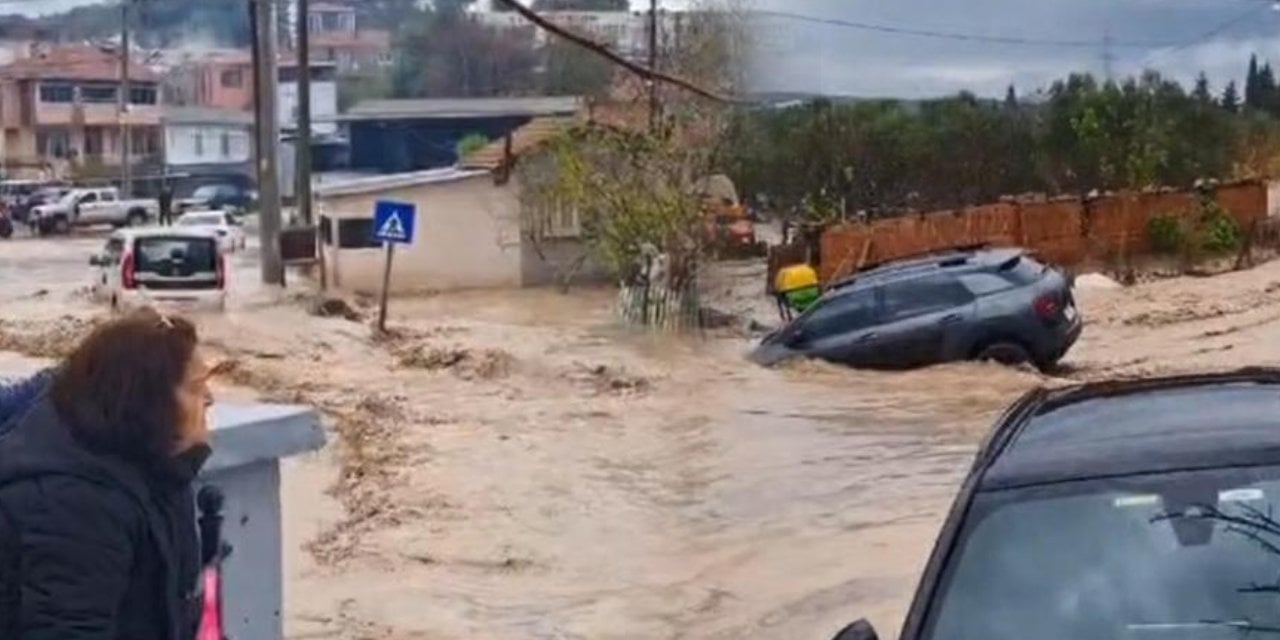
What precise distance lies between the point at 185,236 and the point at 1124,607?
31.5 meters

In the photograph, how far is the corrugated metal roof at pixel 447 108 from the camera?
75188 mm

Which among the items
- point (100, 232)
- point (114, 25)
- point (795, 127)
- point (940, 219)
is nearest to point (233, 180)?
point (114, 25)

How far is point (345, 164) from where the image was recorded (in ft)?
270

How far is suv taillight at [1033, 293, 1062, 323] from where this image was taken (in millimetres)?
25203

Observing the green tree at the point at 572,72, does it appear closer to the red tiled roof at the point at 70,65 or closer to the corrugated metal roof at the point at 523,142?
the corrugated metal roof at the point at 523,142

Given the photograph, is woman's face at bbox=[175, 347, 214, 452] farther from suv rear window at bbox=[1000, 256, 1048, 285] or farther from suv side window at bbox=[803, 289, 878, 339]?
suv side window at bbox=[803, 289, 878, 339]

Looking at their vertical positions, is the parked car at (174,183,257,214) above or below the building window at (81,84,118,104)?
below

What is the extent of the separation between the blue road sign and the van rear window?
2435 millimetres

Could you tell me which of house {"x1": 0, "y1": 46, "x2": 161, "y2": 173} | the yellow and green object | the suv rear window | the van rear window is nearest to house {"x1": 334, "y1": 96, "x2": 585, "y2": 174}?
house {"x1": 0, "y1": 46, "x2": 161, "y2": 173}

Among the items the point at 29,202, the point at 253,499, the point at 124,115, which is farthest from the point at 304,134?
the point at 253,499

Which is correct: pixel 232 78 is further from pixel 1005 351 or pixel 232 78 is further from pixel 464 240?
pixel 1005 351

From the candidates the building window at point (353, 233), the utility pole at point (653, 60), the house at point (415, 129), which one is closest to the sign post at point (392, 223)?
the utility pole at point (653, 60)

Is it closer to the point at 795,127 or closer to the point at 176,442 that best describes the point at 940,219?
the point at 795,127

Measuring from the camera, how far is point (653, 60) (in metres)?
43.0
